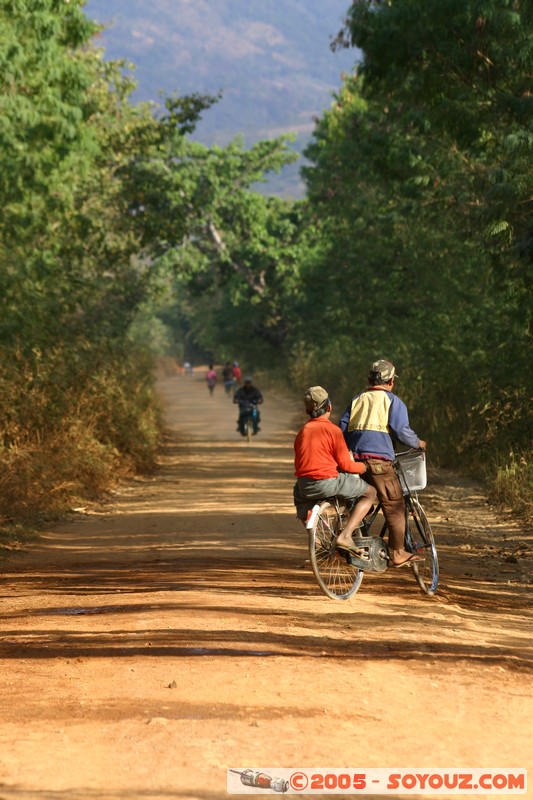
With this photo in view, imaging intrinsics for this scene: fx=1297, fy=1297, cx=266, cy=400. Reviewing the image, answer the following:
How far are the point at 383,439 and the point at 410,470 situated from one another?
1.32 ft

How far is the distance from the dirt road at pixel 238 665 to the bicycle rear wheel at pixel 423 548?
0.15m

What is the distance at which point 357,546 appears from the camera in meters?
10.5

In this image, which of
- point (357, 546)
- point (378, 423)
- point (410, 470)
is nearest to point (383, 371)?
point (378, 423)

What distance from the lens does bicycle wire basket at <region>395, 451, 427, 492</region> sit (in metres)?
10.9

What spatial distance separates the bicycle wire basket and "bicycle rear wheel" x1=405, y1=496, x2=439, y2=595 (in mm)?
189

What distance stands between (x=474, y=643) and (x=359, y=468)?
2.10 metres

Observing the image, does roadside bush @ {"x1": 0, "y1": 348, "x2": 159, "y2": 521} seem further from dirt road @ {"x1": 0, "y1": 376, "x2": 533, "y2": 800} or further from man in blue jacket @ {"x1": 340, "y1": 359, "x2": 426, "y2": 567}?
man in blue jacket @ {"x1": 340, "y1": 359, "x2": 426, "y2": 567}

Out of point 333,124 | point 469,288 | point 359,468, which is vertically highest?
point 333,124

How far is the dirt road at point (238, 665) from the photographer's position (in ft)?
19.8

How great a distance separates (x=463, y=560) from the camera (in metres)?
13.7

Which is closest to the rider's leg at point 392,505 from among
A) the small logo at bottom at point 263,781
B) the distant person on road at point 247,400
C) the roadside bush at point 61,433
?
the small logo at bottom at point 263,781

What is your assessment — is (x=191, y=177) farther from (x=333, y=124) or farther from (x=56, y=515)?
(x=56, y=515)

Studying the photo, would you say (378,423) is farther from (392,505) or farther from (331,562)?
(331,562)

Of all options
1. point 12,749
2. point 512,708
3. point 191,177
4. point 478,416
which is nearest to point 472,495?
point 478,416
